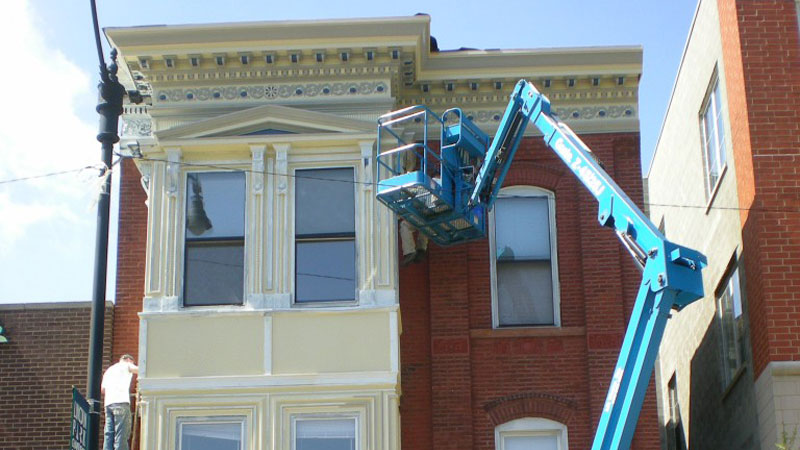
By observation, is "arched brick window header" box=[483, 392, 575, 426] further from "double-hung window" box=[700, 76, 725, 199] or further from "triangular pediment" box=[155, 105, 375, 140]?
"double-hung window" box=[700, 76, 725, 199]

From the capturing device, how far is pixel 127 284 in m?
22.4

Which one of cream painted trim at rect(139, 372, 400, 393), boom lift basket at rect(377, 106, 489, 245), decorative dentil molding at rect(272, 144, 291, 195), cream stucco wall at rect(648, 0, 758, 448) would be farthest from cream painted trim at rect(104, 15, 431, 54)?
cream stucco wall at rect(648, 0, 758, 448)

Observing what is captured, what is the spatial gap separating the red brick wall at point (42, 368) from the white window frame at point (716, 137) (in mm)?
10026

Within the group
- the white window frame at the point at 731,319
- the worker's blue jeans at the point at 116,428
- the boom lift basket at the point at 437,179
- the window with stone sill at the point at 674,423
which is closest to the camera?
the worker's blue jeans at the point at 116,428

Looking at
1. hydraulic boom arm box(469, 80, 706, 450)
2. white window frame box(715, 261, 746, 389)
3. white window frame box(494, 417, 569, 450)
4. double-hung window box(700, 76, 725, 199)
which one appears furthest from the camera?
double-hung window box(700, 76, 725, 199)

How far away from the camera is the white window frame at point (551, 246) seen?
73.3 feet

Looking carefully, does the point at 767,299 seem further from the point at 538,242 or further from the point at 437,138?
the point at 437,138

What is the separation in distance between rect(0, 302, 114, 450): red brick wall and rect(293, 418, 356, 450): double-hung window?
11.3 ft

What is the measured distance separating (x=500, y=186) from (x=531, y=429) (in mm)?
3507

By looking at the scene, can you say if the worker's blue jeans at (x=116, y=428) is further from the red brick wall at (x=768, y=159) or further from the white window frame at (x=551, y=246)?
the red brick wall at (x=768, y=159)

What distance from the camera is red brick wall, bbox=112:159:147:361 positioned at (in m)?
22.2

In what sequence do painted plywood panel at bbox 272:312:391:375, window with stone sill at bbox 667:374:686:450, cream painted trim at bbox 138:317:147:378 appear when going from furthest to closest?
1. window with stone sill at bbox 667:374:686:450
2. cream painted trim at bbox 138:317:147:378
3. painted plywood panel at bbox 272:312:391:375

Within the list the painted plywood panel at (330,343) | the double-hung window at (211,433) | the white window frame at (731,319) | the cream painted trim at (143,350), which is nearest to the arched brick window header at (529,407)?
the painted plywood panel at (330,343)

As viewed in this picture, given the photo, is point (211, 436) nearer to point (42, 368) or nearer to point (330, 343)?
point (330, 343)
